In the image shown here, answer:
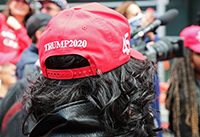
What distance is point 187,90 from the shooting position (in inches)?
78.4

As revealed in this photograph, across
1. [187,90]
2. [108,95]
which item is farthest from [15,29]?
[108,95]

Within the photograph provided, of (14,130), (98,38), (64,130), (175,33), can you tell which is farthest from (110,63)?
(175,33)

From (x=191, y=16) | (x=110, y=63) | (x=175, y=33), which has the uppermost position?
(x=110, y=63)

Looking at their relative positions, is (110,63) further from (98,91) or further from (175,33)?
(175,33)

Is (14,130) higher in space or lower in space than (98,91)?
lower

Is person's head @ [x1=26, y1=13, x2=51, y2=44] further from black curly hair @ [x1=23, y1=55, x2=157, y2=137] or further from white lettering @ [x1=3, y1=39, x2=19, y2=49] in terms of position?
black curly hair @ [x1=23, y1=55, x2=157, y2=137]

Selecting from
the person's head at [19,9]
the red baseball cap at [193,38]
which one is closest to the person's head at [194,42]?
the red baseball cap at [193,38]

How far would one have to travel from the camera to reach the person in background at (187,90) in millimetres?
1872

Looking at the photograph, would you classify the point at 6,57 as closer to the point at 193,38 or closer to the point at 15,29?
the point at 15,29

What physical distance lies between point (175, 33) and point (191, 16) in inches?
21.9

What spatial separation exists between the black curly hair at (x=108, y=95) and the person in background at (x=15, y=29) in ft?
4.89

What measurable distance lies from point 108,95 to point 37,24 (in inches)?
45.6

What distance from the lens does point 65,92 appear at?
2.28 ft

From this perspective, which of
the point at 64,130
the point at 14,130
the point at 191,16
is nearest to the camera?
the point at 64,130
